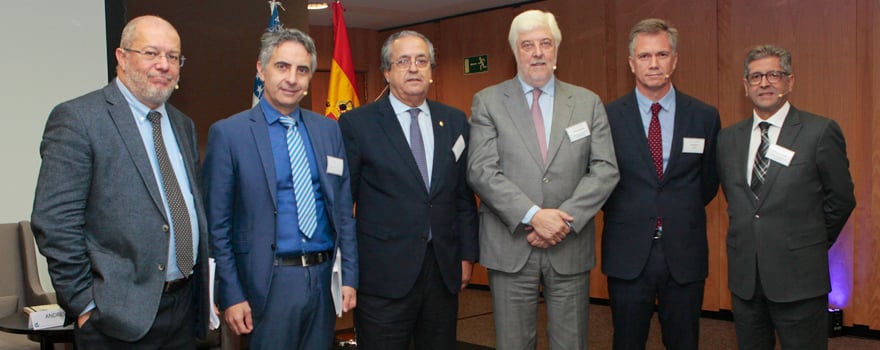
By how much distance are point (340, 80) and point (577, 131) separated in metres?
3.63

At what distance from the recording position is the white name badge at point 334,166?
2.80 metres

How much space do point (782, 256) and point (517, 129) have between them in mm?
1209

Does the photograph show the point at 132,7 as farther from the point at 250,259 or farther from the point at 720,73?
the point at 720,73

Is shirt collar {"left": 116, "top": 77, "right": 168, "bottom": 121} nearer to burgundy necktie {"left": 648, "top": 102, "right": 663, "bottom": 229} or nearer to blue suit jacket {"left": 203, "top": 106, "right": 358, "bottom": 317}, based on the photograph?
blue suit jacket {"left": 203, "top": 106, "right": 358, "bottom": 317}

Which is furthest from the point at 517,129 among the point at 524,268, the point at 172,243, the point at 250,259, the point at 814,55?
the point at 814,55

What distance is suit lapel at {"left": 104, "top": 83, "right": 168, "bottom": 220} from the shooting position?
230 centimetres

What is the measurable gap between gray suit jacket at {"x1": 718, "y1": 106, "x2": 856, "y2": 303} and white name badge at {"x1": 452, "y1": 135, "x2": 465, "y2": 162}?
120cm

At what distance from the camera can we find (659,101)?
128 inches

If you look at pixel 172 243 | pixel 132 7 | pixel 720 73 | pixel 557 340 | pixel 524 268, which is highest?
pixel 132 7

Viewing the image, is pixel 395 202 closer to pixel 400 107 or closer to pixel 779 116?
pixel 400 107

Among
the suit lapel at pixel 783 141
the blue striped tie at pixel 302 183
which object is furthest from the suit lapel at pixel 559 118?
the blue striped tie at pixel 302 183

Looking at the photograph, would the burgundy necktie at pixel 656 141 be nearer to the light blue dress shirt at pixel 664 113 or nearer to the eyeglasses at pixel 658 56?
the light blue dress shirt at pixel 664 113

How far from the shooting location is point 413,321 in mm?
3025

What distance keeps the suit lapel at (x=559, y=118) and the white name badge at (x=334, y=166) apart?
0.83 m
